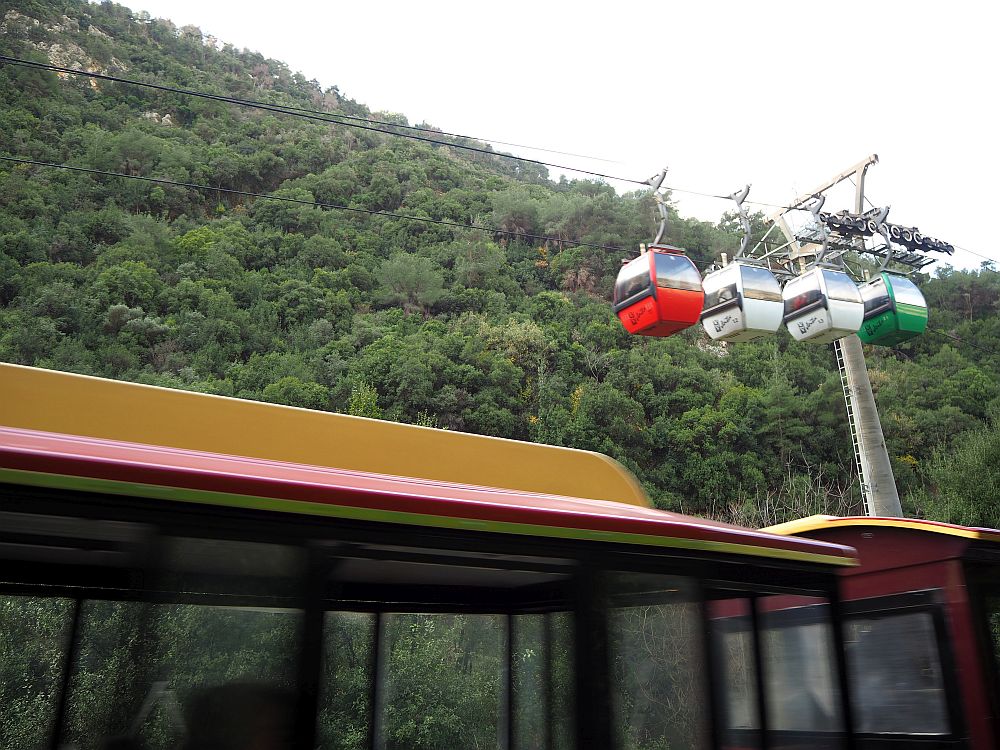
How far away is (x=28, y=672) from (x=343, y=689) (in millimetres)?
746

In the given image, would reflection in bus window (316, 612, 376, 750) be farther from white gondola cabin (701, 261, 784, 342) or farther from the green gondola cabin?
the green gondola cabin

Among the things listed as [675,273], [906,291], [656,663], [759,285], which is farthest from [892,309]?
[656,663]

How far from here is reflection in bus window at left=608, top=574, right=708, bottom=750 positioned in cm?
239

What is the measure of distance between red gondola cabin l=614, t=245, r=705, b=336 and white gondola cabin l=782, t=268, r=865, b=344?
6.82 ft

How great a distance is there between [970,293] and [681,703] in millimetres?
36770

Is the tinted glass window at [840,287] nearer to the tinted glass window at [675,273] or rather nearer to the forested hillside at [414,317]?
the tinted glass window at [675,273]

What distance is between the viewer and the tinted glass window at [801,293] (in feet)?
33.9

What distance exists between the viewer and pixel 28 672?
5.60 feet

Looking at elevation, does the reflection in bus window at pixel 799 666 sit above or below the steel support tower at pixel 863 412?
below

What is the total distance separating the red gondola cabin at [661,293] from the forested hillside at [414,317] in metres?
9.16

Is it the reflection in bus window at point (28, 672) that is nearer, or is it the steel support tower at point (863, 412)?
the reflection in bus window at point (28, 672)

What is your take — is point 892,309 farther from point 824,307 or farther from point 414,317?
point 414,317

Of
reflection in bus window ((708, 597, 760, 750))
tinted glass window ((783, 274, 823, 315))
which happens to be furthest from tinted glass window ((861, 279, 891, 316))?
reflection in bus window ((708, 597, 760, 750))

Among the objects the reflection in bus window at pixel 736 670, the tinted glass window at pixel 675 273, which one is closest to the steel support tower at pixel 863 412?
the tinted glass window at pixel 675 273
